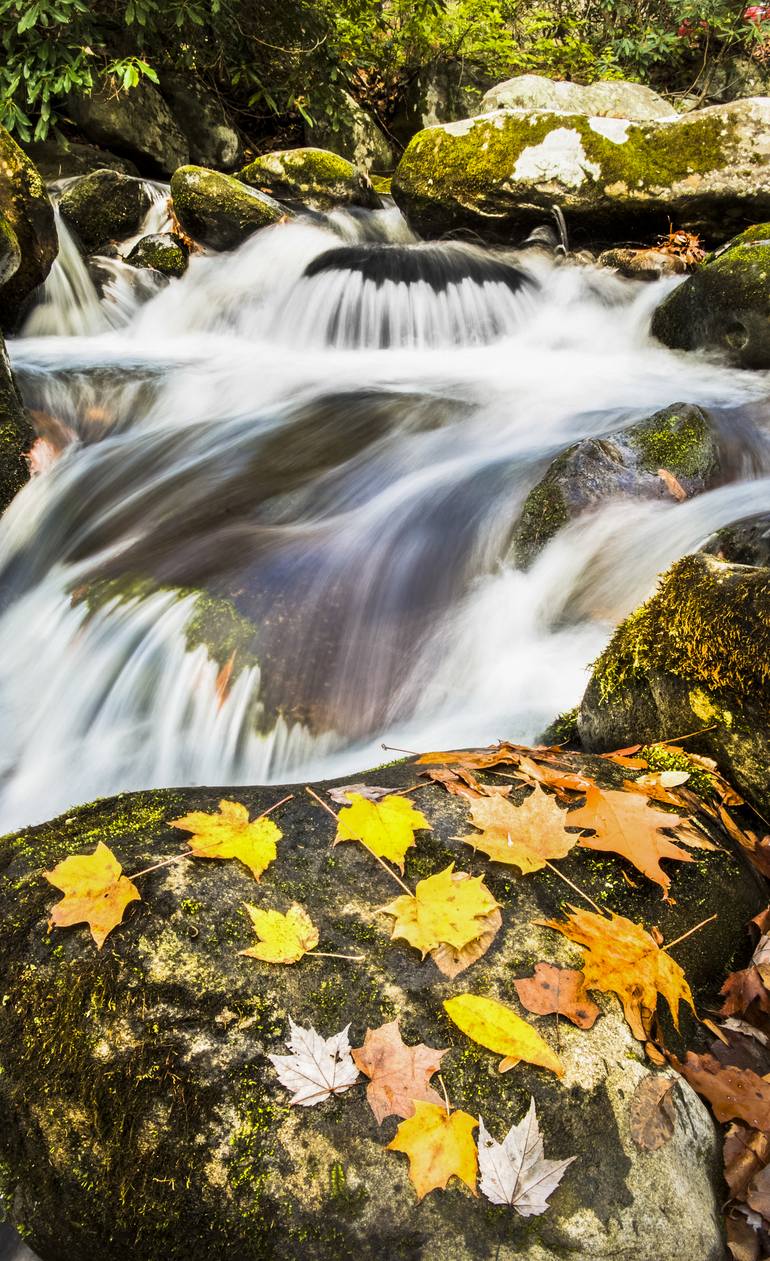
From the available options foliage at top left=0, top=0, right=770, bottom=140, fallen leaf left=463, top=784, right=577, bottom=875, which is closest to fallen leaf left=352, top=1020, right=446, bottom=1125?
fallen leaf left=463, top=784, right=577, bottom=875

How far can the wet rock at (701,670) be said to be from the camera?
2227 mm

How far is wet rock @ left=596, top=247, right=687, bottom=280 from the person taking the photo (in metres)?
→ 8.75

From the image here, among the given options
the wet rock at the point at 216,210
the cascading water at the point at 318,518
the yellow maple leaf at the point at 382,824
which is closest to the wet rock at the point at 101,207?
the wet rock at the point at 216,210

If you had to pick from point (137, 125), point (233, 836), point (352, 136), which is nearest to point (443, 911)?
point (233, 836)

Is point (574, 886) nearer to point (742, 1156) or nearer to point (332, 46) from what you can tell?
point (742, 1156)

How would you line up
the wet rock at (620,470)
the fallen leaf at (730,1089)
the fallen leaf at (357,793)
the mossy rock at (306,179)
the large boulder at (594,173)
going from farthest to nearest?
the mossy rock at (306,179), the large boulder at (594,173), the wet rock at (620,470), the fallen leaf at (357,793), the fallen leaf at (730,1089)

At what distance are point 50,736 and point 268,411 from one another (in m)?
3.95

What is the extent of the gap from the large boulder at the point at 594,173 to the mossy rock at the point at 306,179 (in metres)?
1.65

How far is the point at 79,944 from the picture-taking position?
5.18ft

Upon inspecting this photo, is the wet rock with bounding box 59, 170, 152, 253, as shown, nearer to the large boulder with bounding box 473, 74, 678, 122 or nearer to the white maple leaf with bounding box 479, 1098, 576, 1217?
the large boulder with bounding box 473, 74, 678, 122

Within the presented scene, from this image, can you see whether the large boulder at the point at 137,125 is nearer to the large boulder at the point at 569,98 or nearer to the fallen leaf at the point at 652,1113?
the large boulder at the point at 569,98

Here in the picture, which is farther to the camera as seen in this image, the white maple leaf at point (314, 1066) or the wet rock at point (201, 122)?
the wet rock at point (201, 122)

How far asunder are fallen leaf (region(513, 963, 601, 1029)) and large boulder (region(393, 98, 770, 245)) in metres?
9.46

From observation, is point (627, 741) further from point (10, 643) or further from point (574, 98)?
point (574, 98)
